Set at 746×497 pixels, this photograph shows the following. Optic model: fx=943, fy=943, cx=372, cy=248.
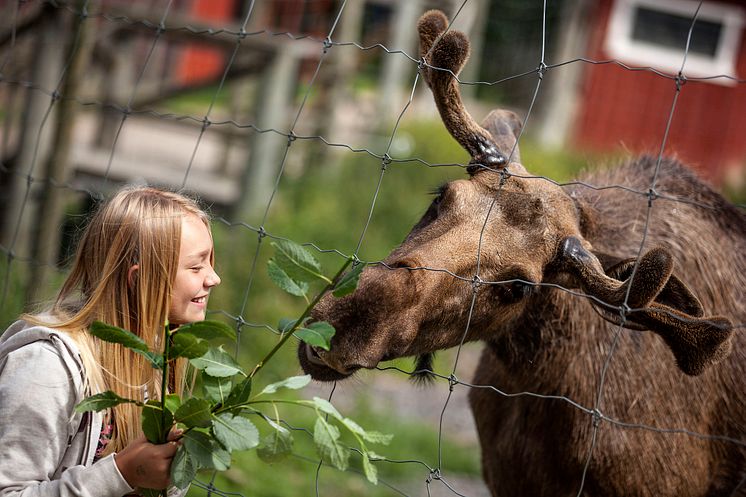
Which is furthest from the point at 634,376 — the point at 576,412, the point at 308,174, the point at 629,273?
the point at 308,174

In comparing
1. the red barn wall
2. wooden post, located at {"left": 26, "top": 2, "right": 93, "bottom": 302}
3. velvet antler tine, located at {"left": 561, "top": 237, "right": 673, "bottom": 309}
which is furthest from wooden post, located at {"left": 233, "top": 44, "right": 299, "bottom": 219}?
the red barn wall

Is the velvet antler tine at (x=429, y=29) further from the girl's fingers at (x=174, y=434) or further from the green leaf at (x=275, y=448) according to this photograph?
the girl's fingers at (x=174, y=434)

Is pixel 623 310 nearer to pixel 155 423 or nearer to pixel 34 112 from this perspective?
pixel 155 423

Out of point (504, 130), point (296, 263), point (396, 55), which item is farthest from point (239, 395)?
point (396, 55)

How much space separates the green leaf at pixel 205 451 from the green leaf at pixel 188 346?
20 cm

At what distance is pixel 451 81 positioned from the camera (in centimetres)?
342

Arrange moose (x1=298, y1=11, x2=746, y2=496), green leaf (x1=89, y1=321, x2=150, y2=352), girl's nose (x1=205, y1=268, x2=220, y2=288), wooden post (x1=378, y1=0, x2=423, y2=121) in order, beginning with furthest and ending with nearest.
→ wooden post (x1=378, y1=0, x2=423, y2=121)
moose (x1=298, y1=11, x2=746, y2=496)
girl's nose (x1=205, y1=268, x2=220, y2=288)
green leaf (x1=89, y1=321, x2=150, y2=352)

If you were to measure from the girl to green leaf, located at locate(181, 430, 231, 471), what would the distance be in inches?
2.8

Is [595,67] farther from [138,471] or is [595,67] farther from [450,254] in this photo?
[138,471]

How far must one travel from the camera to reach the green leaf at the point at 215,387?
2.47 meters

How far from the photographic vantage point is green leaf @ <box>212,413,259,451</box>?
92.0 inches

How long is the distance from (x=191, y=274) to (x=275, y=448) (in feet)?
1.89

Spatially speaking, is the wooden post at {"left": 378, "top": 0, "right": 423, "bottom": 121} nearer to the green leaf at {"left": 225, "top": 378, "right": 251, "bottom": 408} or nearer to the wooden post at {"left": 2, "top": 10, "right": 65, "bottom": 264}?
the wooden post at {"left": 2, "top": 10, "right": 65, "bottom": 264}

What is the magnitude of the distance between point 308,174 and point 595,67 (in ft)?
23.8
